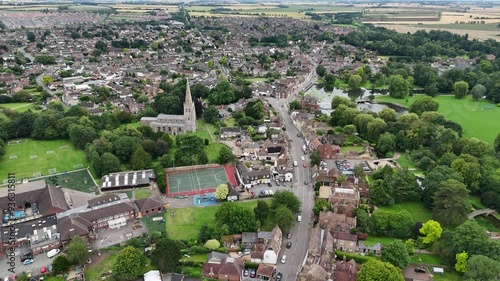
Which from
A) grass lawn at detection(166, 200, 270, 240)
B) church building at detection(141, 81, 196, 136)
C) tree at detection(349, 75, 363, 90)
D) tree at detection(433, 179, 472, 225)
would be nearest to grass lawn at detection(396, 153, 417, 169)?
tree at detection(433, 179, 472, 225)

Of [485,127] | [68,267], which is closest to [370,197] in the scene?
[68,267]

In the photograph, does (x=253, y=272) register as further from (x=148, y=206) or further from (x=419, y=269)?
(x=148, y=206)

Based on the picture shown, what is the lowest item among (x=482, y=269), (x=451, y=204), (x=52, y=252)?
(x=451, y=204)

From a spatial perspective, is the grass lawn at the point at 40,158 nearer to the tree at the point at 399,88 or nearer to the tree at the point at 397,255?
the tree at the point at 397,255

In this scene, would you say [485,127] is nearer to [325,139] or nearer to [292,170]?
[325,139]

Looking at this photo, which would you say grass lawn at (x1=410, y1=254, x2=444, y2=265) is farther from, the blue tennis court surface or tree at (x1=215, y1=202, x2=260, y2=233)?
the blue tennis court surface

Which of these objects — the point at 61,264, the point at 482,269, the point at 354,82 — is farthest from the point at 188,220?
the point at 354,82
